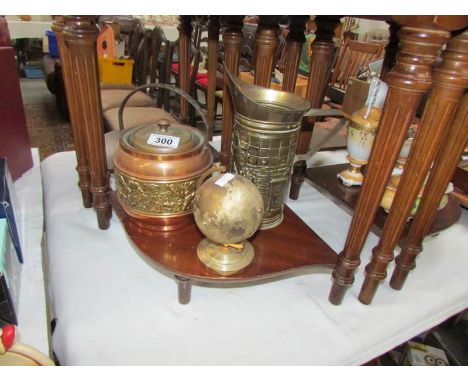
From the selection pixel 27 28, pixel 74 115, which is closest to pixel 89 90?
pixel 74 115

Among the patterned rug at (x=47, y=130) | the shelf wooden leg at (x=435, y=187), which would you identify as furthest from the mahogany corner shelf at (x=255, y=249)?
the patterned rug at (x=47, y=130)

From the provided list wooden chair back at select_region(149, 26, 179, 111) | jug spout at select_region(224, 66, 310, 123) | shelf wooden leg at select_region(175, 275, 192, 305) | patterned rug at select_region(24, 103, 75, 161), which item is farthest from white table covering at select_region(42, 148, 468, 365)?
patterned rug at select_region(24, 103, 75, 161)

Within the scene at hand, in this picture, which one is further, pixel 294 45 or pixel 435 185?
pixel 294 45

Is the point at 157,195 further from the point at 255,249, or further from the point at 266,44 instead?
the point at 266,44

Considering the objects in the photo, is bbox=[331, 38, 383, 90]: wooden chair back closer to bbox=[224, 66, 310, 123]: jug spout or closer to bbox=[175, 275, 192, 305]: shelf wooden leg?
bbox=[224, 66, 310, 123]: jug spout

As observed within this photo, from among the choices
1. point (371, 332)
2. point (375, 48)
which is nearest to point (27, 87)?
point (375, 48)

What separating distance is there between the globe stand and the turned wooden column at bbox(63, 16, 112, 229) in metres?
0.28

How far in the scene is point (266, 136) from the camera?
596 millimetres

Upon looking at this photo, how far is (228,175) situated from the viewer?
55 centimetres

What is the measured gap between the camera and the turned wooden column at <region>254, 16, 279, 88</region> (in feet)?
2.43

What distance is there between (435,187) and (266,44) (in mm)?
434

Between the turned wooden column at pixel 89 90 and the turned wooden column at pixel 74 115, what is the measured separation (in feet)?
0.05
